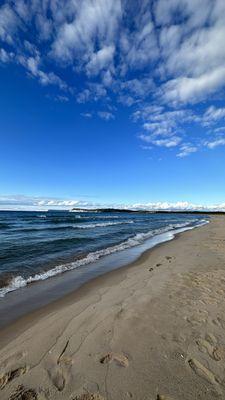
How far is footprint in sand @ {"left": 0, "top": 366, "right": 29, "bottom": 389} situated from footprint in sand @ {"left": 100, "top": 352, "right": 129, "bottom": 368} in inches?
43.2

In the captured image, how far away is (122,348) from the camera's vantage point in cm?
360

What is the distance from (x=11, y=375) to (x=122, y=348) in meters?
1.60

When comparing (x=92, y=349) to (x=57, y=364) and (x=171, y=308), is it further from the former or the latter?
(x=171, y=308)

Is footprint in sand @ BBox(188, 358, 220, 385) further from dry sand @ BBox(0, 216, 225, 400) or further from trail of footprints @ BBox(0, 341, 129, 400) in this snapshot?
trail of footprints @ BBox(0, 341, 129, 400)

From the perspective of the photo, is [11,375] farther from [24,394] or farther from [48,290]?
[48,290]

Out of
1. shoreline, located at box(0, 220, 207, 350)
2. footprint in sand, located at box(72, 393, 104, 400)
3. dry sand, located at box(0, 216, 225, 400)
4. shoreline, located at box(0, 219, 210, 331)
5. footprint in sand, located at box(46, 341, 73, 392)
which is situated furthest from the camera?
shoreline, located at box(0, 219, 210, 331)

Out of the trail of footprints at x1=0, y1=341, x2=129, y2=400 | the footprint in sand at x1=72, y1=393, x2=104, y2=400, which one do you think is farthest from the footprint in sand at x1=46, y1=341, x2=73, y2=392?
the footprint in sand at x1=72, y1=393, x2=104, y2=400

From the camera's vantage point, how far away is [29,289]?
715 cm

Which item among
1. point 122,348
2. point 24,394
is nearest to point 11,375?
point 24,394

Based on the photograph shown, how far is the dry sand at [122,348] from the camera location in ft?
9.19

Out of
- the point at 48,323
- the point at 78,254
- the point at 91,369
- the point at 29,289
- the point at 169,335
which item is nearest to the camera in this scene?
the point at 91,369

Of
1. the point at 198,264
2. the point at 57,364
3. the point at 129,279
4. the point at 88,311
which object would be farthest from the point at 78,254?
the point at 57,364

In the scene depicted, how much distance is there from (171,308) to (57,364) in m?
2.71

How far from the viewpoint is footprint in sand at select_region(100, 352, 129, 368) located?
128 inches
